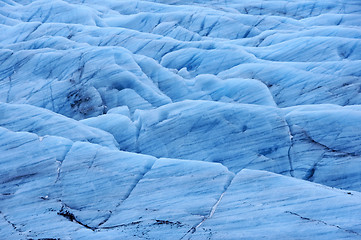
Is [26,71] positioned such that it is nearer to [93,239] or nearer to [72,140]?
[72,140]

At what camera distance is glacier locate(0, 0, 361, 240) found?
5434 mm

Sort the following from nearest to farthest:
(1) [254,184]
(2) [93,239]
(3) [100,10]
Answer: (2) [93,239] → (1) [254,184] → (3) [100,10]

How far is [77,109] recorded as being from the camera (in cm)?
1039

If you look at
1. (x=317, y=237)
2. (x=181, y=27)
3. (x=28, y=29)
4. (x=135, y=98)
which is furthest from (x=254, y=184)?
(x=28, y=29)

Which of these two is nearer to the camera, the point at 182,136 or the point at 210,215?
the point at 210,215

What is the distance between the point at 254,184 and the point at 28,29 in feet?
47.9

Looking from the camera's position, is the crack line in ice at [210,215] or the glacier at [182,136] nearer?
the crack line in ice at [210,215]

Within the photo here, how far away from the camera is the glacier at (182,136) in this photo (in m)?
5.43

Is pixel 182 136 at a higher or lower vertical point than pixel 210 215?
lower

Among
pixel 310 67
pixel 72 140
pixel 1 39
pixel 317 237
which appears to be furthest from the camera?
pixel 1 39

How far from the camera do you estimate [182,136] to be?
27.8ft

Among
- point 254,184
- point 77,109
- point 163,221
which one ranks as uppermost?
point 254,184

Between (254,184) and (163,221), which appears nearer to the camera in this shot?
(163,221)

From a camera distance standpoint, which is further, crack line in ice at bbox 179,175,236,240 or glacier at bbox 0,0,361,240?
glacier at bbox 0,0,361,240
